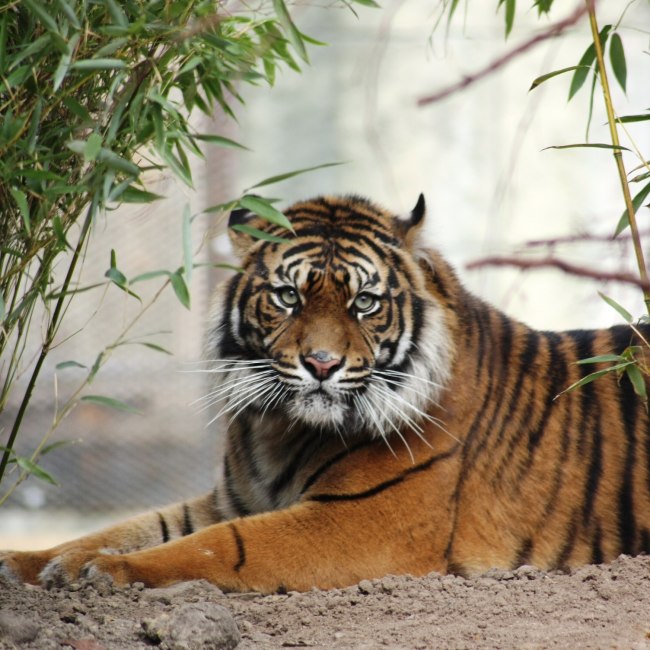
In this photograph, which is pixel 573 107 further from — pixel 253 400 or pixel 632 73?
pixel 253 400

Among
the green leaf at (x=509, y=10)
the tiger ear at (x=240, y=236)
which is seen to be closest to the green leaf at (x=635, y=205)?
the green leaf at (x=509, y=10)

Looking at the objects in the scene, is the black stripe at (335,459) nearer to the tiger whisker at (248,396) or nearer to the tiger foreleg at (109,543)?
the tiger whisker at (248,396)

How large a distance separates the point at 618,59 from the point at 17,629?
1.42 meters

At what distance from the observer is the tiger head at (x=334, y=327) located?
2.01 m

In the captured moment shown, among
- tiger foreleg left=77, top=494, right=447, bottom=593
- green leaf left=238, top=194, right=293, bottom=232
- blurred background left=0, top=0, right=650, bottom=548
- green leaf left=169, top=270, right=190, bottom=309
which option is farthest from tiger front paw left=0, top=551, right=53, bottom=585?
blurred background left=0, top=0, right=650, bottom=548

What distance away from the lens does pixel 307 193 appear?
4934 millimetres

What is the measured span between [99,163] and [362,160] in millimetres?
3950

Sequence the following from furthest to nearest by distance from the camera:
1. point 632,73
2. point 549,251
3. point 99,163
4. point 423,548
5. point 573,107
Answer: point 573,107 < point 632,73 < point 423,548 < point 99,163 < point 549,251

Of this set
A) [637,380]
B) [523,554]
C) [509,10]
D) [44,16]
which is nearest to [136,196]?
[44,16]

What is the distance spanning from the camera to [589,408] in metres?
2.17

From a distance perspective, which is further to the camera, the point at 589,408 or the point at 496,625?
the point at 589,408

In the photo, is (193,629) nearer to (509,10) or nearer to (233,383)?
(233,383)

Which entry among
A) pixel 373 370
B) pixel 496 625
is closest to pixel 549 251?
pixel 496 625

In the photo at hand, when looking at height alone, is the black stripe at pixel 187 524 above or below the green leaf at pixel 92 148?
below
